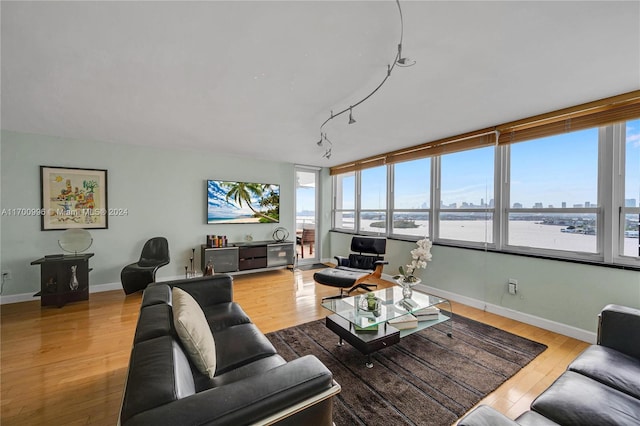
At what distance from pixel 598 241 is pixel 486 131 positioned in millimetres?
1684

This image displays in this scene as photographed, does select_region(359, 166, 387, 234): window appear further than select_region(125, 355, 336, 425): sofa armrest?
Yes

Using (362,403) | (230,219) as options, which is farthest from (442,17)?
(230,219)

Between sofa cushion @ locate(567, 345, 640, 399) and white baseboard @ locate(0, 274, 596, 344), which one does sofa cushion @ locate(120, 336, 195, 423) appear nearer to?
sofa cushion @ locate(567, 345, 640, 399)

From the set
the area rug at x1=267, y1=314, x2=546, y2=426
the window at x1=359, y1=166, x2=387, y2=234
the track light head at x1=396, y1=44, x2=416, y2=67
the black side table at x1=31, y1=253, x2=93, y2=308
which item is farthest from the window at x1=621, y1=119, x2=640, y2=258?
the black side table at x1=31, y1=253, x2=93, y2=308

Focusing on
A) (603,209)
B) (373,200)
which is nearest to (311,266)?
(373,200)

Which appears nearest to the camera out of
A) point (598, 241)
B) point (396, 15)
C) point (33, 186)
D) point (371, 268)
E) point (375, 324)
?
point (396, 15)

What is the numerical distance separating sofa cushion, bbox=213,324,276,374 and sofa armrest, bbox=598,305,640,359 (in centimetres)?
230

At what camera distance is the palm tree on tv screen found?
504cm

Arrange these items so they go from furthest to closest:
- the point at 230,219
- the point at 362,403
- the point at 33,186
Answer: the point at 230,219
the point at 33,186
the point at 362,403

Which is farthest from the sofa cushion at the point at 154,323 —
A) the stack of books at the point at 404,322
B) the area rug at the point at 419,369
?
the stack of books at the point at 404,322

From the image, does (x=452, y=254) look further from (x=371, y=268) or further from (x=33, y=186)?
(x=33, y=186)

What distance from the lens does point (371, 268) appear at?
418 centimetres

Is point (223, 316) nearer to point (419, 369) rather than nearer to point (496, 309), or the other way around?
point (419, 369)

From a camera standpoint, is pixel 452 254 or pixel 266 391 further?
pixel 452 254
